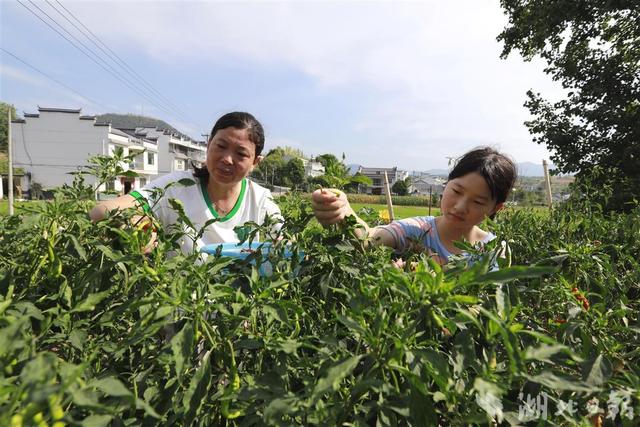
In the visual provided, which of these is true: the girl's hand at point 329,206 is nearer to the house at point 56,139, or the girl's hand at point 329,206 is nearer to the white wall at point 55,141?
the house at point 56,139

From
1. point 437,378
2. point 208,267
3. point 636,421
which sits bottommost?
point 636,421

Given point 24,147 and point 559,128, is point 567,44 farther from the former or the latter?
point 24,147

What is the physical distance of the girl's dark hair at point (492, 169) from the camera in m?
1.78

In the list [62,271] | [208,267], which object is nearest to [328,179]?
[208,267]

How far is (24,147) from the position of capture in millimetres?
38281

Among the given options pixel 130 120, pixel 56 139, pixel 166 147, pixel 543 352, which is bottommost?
pixel 543 352

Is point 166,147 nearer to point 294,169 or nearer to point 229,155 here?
point 294,169

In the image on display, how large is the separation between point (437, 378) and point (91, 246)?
0.76 metres

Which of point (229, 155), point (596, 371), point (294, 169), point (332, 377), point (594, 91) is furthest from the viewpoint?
point (294, 169)

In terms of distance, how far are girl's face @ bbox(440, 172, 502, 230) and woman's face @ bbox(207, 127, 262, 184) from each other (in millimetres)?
1026

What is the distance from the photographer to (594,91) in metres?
7.03

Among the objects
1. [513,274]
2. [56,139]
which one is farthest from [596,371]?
[56,139]

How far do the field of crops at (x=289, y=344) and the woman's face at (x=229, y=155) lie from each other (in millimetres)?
1042

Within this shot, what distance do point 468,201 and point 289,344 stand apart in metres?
1.38
